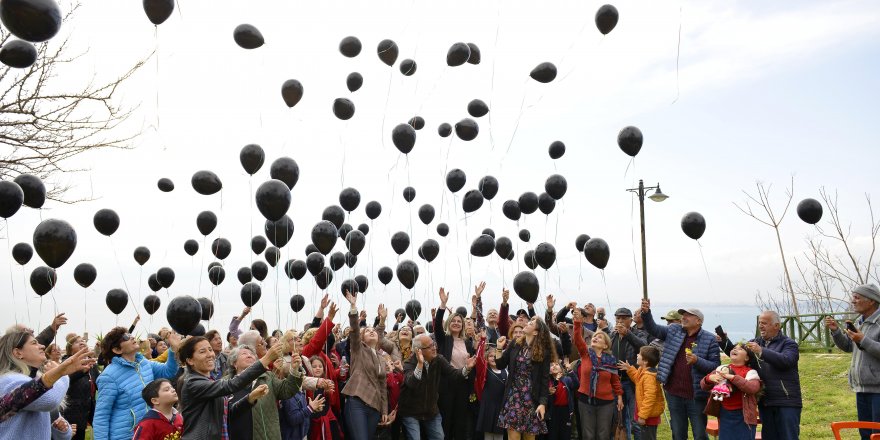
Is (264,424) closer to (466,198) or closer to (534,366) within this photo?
(534,366)

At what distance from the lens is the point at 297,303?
12359 mm

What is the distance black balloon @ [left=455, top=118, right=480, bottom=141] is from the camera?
9773 mm

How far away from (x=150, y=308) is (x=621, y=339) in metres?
7.08

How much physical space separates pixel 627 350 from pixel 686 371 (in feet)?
4.55

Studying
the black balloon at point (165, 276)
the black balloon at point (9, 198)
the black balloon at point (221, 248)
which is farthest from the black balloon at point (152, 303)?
the black balloon at point (9, 198)

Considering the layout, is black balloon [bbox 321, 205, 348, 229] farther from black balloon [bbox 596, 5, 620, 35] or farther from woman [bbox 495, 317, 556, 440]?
black balloon [bbox 596, 5, 620, 35]

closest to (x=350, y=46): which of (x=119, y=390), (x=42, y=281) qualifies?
(x=42, y=281)

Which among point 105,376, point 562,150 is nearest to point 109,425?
point 105,376

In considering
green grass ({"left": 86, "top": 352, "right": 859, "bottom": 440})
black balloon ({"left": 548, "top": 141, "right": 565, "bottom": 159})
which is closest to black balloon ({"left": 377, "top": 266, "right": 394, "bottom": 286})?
black balloon ({"left": 548, "top": 141, "right": 565, "bottom": 159})

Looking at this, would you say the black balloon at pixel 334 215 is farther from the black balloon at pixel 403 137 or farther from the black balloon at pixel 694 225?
the black balloon at pixel 694 225

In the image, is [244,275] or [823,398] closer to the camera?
[823,398]

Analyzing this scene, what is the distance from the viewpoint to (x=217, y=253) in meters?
11.2

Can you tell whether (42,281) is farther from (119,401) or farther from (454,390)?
(454,390)

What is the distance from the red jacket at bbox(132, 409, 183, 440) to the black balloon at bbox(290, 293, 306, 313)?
25.3ft
